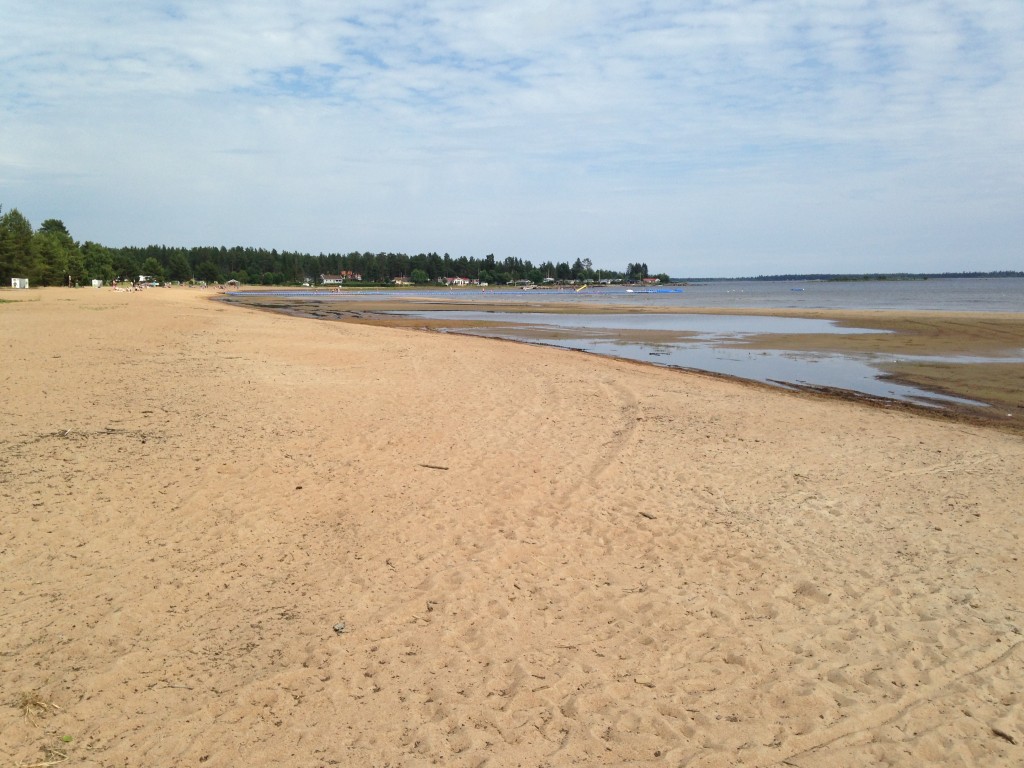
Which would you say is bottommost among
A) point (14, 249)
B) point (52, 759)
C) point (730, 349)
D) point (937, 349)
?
point (52, 759)

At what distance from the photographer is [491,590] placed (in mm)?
5145

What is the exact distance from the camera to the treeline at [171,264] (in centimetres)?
6519

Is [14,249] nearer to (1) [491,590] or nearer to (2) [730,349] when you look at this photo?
(2) [730,349]

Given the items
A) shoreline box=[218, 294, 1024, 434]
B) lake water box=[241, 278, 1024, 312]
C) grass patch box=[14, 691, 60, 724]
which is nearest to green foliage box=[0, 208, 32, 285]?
lake water box=[241, 278, 1024, 312]

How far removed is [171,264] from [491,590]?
16563cm

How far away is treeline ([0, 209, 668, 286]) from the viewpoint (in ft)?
214

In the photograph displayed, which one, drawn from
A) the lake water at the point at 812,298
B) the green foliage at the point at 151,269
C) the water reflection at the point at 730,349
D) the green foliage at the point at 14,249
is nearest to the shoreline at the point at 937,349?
the water reflection at the point at 730,349

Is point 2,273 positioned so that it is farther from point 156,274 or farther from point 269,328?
point 156,274

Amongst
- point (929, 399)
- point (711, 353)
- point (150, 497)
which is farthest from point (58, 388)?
point (711, 353)

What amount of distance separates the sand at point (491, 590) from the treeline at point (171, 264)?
6850 centimetres

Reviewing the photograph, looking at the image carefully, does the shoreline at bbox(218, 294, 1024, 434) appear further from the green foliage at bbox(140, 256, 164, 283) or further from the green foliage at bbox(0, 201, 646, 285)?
the green foliage at bbox(140, 256, 164, 283)

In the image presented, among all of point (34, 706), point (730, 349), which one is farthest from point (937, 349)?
point (34, 706)

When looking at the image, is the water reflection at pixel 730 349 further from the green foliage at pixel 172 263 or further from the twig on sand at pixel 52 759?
the green foliage at pixel 172 263

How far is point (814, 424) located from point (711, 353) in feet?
39.2
